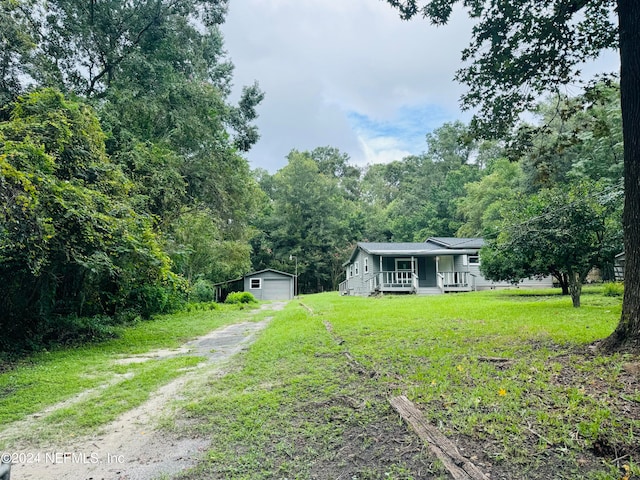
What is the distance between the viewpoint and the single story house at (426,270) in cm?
2236

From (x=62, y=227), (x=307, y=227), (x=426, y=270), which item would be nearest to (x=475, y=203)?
(x=426, y=270)

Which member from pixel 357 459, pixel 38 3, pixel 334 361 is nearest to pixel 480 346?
pixel 334 361

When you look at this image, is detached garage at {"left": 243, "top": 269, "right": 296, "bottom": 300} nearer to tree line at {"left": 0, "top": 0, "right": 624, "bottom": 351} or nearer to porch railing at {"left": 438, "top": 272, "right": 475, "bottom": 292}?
tree line at {"left": 0, "top": 0, "right": 624, "bottom": 351}

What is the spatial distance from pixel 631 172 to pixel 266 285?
101 ft

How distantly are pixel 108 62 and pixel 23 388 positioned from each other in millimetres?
11444

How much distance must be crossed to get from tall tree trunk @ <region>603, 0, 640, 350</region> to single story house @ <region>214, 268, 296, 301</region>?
96.5 feet

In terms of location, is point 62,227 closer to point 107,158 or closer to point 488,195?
point 107,158

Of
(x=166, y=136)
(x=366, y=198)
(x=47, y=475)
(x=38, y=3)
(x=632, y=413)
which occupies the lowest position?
(x=47, y=475)

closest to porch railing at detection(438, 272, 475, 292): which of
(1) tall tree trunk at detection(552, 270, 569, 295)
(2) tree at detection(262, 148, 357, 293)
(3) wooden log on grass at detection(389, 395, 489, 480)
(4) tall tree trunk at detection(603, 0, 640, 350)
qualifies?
(1) tall tree trunk at detection(552, 270, 569, 295)

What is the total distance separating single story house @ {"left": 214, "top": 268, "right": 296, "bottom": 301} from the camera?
3334 cm

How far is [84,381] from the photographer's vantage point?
17.8 ft

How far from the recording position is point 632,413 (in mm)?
3010

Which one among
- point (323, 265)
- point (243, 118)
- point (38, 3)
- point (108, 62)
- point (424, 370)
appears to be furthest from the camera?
point (323, 265)

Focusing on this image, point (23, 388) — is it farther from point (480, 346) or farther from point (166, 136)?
point (166, 136)
